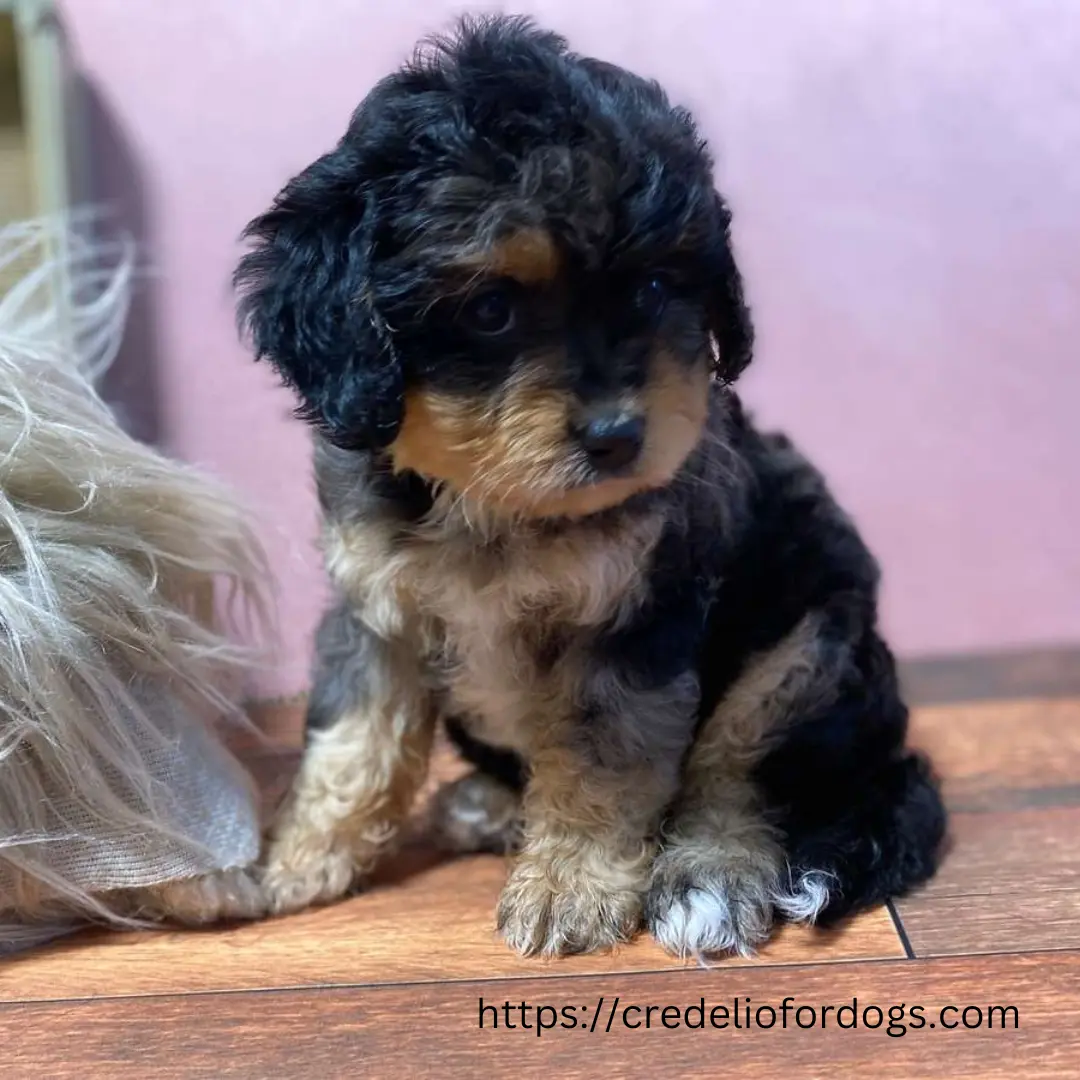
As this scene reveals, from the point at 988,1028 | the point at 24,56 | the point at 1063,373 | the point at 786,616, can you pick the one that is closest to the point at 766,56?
the point at 1063,373

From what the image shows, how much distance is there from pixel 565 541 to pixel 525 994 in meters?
0.53

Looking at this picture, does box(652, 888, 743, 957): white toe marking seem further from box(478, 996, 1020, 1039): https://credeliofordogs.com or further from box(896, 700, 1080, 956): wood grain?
box(896, 700, 1080, 956): wood grain

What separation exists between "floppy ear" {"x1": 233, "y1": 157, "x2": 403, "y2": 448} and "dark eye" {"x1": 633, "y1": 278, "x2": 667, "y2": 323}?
28 centimetres

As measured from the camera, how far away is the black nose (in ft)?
4.19

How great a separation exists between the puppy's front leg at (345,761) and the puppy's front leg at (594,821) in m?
0.21

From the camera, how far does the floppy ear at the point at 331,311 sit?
1.28 meters

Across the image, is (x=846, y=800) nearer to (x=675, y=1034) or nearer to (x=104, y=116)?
(x=675, y=1034)

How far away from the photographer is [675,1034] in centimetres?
137

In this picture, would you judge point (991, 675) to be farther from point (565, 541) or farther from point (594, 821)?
point (565, 541)

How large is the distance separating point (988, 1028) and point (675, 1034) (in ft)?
1.13

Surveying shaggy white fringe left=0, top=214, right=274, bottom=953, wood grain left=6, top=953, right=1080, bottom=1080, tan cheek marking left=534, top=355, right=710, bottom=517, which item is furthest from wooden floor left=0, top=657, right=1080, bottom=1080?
tan cheek marking left=534, top=355, right=710, bottom=517

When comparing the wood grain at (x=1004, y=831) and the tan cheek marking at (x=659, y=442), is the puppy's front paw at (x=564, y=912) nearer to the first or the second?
the wood grain at (x=1004, y=831)

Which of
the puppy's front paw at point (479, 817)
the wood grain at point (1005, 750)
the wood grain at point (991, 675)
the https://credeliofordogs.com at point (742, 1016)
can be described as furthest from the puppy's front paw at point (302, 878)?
the wood grain at point (991, 675)

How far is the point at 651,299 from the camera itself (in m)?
1.37
